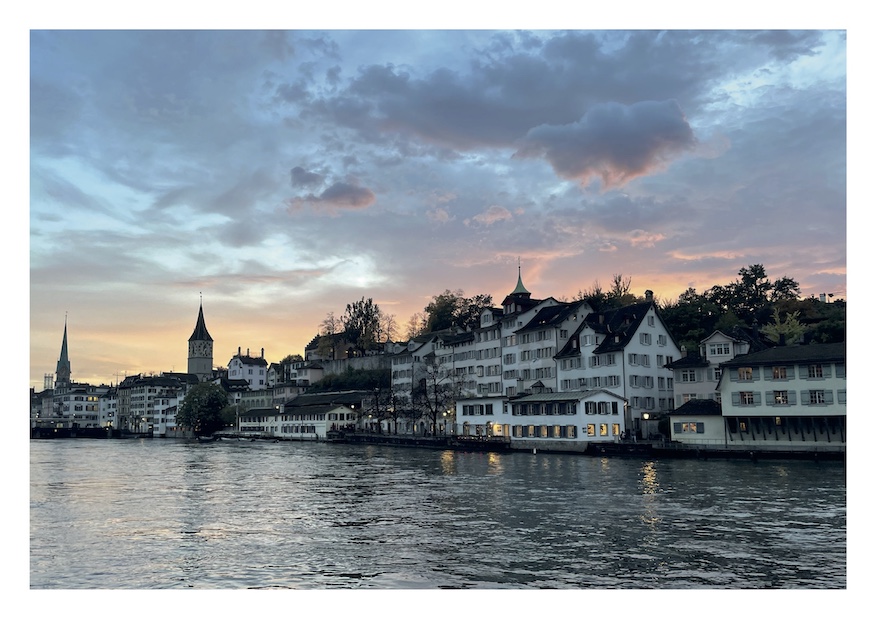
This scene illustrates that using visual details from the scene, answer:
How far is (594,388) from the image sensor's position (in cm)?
8200

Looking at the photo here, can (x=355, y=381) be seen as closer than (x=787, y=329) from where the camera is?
No

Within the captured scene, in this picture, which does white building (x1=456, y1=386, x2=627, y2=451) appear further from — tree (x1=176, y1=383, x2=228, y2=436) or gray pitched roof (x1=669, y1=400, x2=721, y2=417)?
tree (x1=176, y1=383, x2=228, y2=436)

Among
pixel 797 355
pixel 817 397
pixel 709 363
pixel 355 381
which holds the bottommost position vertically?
pixel 355 381

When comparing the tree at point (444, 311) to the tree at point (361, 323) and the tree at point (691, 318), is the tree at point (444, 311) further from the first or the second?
the tree at point (691, 318)

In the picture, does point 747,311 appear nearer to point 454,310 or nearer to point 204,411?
point 454,310

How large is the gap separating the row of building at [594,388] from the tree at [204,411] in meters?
22.8

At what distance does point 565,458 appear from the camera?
216 feet

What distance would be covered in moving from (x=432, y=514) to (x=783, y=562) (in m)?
13.8

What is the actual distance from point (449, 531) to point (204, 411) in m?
133

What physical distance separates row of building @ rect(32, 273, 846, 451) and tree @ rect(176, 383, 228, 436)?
2283cm

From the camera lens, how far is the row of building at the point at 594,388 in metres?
61.8

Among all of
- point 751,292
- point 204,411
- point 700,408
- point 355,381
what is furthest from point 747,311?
point 204,411

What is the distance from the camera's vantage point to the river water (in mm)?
19844
